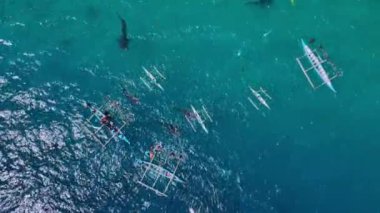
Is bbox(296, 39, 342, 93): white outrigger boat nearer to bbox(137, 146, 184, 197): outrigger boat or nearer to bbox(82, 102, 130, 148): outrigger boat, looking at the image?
bbox(137, 146, 184, 197): outrigger boat

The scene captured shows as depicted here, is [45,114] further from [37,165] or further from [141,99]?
[141,99]

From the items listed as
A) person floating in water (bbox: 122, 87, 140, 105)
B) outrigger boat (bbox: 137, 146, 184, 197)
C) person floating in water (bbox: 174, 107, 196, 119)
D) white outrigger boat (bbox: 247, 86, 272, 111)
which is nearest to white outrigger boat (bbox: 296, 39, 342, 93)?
white outrigger boat (bbox: 247, 86, 272, 111)

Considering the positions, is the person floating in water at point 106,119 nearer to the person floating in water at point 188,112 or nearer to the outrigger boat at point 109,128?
the outrigger boat at point 109,128

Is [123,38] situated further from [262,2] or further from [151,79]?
[262,2]

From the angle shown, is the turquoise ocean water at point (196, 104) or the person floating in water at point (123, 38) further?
the person floating in water at point (123, 38)

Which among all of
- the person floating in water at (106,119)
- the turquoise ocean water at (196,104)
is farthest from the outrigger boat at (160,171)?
the person floating in water at (106,119)

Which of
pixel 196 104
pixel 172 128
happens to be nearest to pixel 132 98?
pixel 172 128
